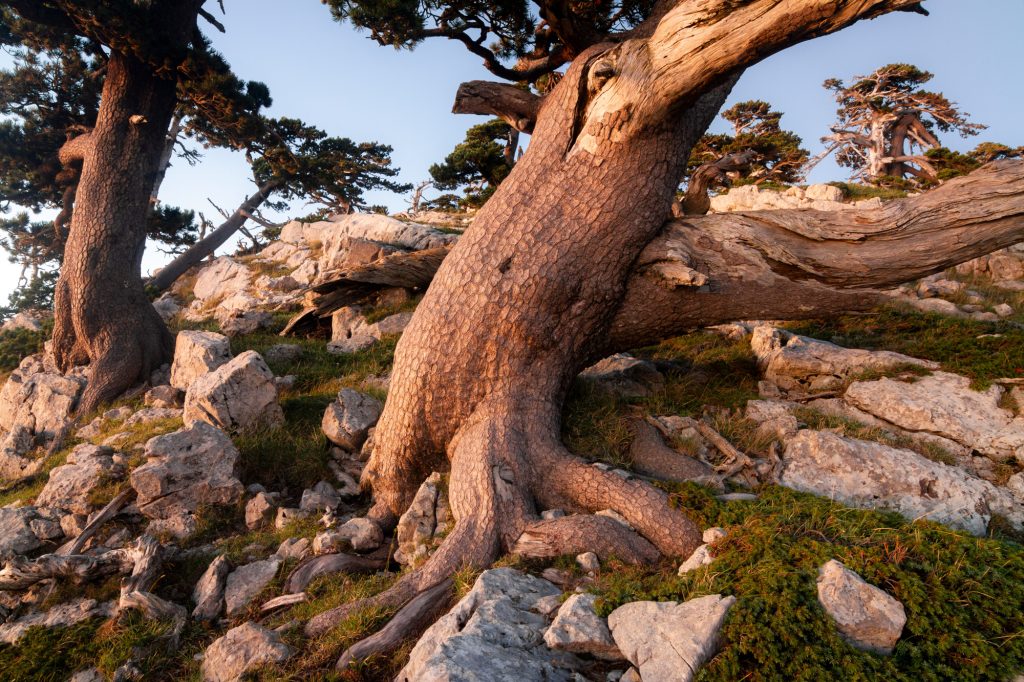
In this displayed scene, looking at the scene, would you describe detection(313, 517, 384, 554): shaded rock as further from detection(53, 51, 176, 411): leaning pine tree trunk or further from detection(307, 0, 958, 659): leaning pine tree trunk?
detection(53, 51, 176, 411): leaning pine tree trunk

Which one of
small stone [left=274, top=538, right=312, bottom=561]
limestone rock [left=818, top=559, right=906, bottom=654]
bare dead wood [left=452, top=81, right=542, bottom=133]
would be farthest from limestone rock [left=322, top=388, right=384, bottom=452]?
limestone rock [left=818, top=559, right=906, bottom=654]

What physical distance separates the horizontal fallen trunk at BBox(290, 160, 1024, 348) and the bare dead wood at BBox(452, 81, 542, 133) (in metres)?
2.60

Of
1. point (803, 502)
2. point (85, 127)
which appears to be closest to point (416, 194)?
point (85, 127)

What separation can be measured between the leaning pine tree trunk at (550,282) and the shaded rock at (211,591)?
161 cm

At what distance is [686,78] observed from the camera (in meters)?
5.50

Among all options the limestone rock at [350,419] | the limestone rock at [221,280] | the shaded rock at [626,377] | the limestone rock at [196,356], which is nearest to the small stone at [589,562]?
the shaded rock at [626,377]

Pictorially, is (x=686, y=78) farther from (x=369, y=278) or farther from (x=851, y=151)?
(x=851, y=151)

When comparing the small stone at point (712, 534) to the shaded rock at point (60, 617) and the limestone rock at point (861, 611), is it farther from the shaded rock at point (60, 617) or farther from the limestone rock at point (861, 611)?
the shaded rock at point (60, 617)

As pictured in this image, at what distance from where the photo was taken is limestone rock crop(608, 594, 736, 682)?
2.81 m

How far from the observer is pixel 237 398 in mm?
7832

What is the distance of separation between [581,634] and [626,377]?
17.1ft

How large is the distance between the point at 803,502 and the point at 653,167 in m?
3.87

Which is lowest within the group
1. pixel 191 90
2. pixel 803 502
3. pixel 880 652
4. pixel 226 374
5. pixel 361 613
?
pixel 361 613

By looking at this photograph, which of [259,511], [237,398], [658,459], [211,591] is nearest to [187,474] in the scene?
[259,511]
